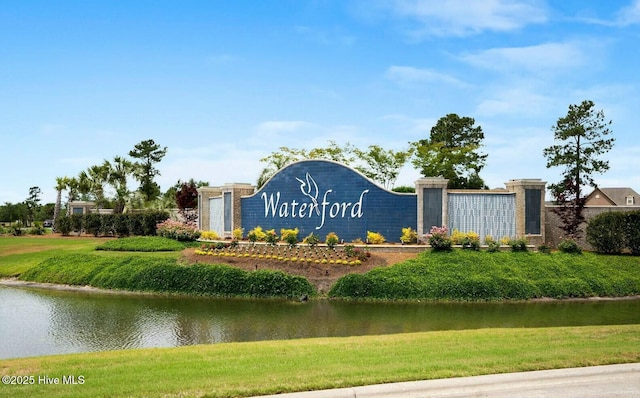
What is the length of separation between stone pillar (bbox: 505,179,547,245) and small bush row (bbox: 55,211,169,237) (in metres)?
26.9

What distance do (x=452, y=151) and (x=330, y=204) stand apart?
77.5 feet

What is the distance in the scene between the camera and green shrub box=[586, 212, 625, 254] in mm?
28422

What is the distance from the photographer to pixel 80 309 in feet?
67.2

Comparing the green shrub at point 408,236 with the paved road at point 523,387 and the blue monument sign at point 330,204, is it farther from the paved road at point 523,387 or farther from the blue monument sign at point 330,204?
the paved road at point 523,387

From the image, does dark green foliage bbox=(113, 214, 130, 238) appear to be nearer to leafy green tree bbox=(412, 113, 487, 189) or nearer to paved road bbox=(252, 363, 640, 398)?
leafy green tree bbox=(412, 113, 487, 189)

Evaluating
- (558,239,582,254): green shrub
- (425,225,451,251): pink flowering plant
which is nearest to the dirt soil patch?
(425,225,451,251): pink flowering plant

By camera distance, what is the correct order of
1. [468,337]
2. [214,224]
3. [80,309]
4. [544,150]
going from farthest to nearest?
[544,150], [214,224], [80,309], [468,337]

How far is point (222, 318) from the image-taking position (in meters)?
18.8

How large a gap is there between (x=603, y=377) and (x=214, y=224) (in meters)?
31.8

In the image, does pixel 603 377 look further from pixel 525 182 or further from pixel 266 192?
pixel 266 192

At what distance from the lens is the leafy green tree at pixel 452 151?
5097cm

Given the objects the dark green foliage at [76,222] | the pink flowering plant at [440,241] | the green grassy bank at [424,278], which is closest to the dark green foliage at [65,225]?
the dark green foliage at [76,222]

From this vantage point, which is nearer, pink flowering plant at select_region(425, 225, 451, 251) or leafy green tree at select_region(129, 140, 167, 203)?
pink flowering plant at select_region(425, 225, 451, 251)

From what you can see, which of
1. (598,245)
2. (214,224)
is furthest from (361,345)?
(214,224)
